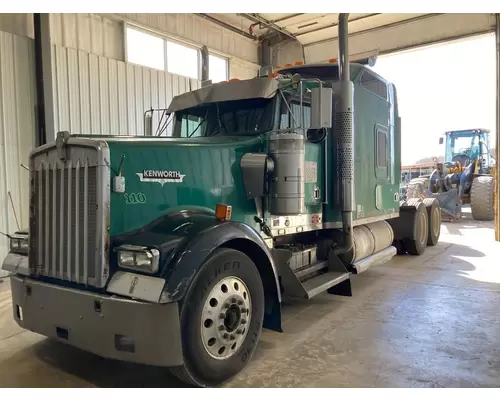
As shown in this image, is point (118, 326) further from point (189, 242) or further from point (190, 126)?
point (190, 126)

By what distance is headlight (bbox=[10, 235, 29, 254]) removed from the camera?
3.43 metres

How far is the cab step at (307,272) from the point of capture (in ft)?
13.1

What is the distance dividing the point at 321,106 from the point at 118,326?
2419 mm

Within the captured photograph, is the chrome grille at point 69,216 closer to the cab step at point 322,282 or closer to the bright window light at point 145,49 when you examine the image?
the cab step at point 322,282

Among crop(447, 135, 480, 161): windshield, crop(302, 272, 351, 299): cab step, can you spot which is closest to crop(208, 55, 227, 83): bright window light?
crop(302, 272, 351, 299): cab step

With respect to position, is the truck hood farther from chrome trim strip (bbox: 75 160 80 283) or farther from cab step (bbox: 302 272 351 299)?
cab step (bbox: 302 272 351 299)

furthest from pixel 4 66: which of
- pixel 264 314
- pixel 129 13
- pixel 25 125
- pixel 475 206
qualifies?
pixel 475 206

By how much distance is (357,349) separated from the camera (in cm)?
356

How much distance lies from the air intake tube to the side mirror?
2.97ft

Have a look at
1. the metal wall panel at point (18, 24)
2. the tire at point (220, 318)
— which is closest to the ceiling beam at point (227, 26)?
the metal wall panel at point (18, 24)

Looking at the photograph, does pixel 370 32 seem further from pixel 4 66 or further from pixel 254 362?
pixel 254 362

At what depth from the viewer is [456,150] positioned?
632 inches

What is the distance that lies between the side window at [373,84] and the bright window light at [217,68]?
5745 millimetres

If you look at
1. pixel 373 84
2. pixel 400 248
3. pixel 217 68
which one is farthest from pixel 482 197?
pixel 373 84
